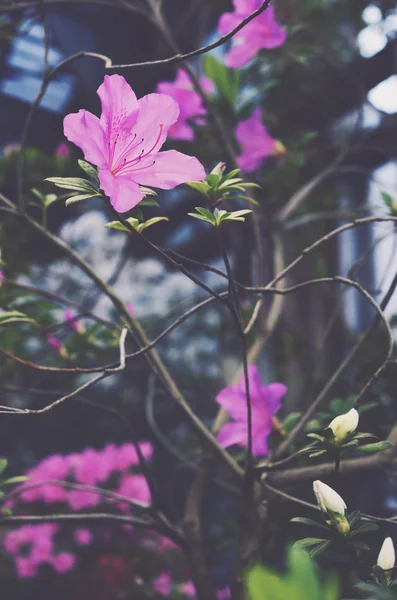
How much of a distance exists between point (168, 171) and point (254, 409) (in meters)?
0.49

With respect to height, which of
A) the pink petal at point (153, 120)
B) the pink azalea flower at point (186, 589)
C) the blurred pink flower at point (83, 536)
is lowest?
the pink azalea flower at point (186, 589)

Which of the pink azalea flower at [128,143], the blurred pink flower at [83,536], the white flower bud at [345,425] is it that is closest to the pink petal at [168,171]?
the pink azalea flower at [128,143]

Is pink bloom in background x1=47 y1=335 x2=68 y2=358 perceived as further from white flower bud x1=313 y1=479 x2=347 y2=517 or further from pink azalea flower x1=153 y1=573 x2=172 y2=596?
pink azalea flower x1=153 y1=573 x2=172 y2=596

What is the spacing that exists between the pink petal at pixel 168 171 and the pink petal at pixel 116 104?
51mm

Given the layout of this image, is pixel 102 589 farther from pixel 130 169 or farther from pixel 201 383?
pixel 130 169

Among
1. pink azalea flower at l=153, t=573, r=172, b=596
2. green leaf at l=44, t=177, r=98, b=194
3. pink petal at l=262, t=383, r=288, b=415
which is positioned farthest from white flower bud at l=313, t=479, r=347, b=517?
pink azalea flower at l=153, t=573, r=172, b=596

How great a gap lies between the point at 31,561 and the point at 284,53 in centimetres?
189

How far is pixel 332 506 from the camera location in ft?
2.09

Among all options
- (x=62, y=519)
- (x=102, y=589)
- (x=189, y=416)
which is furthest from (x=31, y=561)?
(x=189, y=416)

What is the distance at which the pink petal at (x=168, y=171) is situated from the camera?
629mm

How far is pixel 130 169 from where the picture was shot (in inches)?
25.4

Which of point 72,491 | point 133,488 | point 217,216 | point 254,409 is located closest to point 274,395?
point 254,409

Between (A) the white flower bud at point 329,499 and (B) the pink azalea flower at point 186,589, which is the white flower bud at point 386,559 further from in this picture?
(B) the pink azalea flower at point 186,589

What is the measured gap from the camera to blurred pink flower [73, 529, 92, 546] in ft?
6.87
